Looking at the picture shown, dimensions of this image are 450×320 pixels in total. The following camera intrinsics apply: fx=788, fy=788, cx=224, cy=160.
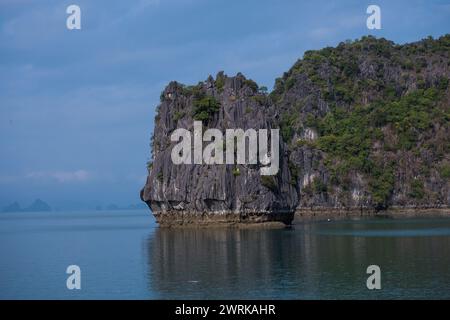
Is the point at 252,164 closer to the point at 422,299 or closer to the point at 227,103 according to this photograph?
the point at 227,103

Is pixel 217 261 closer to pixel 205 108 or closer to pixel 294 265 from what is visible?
pixel 294 265

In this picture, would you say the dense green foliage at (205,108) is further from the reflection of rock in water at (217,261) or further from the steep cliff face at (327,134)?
the reflection of rock in water at (217,261)

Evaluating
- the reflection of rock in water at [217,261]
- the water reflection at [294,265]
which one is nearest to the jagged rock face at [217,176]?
the reflection of rock in water at [217,261]

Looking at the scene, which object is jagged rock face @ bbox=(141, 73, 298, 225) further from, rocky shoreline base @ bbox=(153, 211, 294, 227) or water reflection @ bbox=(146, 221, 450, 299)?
water reflection @ bbox=(146, 221, 450, 299)

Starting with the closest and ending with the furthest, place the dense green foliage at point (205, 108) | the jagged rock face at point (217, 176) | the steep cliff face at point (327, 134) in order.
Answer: the jagged rock face at point (217, 176) → the steep cliff face at point (327, 134) → the dense green foliage at point (205, 108)

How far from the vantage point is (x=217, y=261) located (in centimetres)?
5244

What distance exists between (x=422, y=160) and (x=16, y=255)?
4172 inches

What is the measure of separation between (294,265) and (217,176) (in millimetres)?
36784

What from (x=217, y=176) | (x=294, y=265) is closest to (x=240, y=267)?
(x=294, y=265)

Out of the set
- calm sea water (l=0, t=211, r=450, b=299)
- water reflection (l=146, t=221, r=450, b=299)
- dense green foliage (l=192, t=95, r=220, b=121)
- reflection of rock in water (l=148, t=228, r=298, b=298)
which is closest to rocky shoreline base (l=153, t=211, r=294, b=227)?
reflection of rock in water (l=148, t=228, r=298, b=298)

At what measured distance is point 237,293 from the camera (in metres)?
38.7

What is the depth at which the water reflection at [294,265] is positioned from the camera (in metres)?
39.1

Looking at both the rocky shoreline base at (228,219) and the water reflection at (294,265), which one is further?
the rocky shoreline base at (228,219)

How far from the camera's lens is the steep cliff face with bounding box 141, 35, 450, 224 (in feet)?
286
